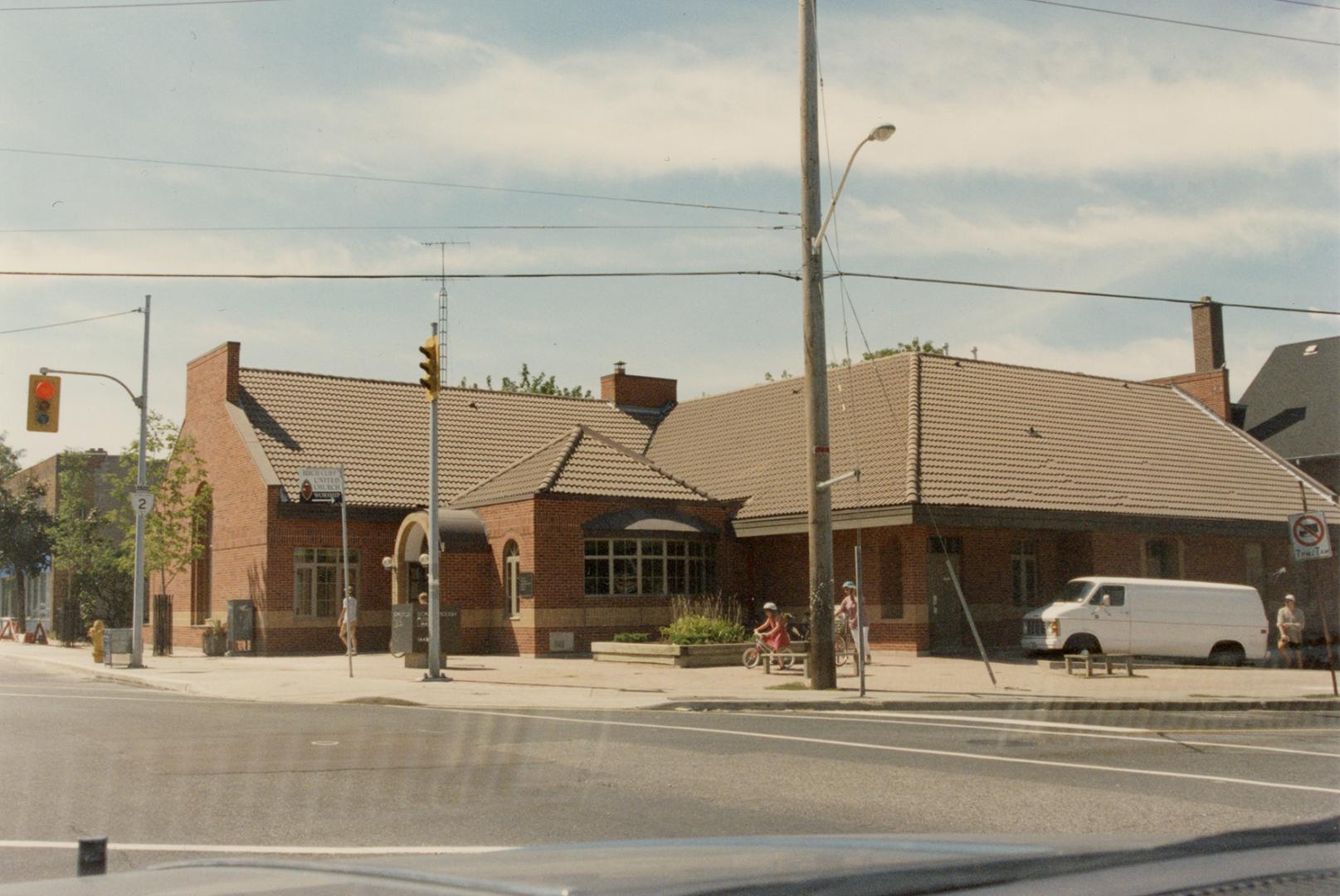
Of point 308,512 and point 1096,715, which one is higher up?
point 308,512

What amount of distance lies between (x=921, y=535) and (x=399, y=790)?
68.4 feet

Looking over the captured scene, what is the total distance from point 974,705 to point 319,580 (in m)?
20.3

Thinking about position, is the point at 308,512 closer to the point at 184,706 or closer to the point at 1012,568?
the point at 184,706

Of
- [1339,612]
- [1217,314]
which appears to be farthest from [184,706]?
[1217,314]

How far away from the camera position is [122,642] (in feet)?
98.3


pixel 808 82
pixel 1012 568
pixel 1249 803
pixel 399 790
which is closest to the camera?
pixel 1249 803

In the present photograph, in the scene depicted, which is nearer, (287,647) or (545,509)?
(545,509)

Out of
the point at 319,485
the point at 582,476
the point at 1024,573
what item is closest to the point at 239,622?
the point at 319,485

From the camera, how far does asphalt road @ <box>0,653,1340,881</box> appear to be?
850 centimetres

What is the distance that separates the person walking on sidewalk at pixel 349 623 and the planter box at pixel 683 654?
5.52m

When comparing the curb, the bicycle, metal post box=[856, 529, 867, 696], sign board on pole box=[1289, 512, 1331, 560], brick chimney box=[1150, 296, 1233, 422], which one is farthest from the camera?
brick chimney box=[1150, 296, 1233, 422]

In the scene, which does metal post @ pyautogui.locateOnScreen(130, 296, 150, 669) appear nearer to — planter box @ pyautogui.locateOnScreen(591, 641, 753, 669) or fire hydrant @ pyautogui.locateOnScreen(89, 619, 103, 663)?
fire hydrant @ pyautogui.locateOnScreen(89, 619, 103, 663)

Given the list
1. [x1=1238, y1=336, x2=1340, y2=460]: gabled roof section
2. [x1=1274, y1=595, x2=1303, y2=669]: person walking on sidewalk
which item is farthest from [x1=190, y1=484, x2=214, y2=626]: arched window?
[x1=1238, y1=336, x2=1340, y2=460]: gabled roof section

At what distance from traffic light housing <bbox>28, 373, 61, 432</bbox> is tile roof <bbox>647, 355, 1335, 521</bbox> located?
15967mm
